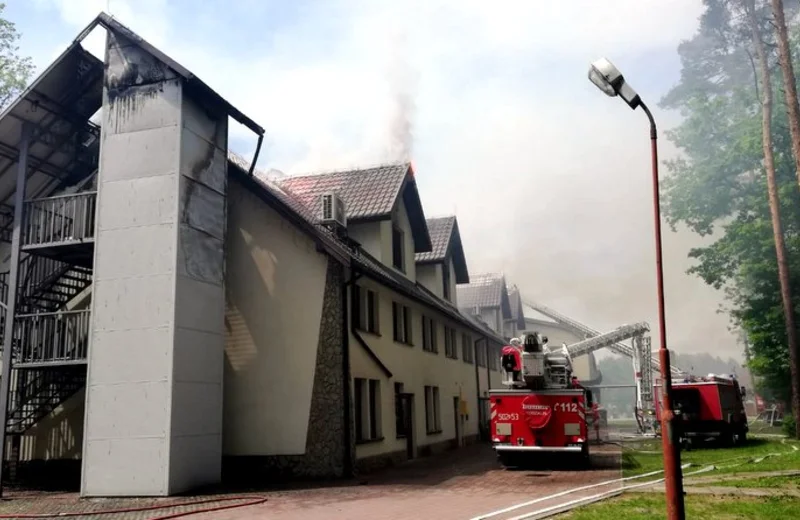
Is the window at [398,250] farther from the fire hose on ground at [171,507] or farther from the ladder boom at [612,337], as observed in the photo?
A: the ladder boom at [612,337]

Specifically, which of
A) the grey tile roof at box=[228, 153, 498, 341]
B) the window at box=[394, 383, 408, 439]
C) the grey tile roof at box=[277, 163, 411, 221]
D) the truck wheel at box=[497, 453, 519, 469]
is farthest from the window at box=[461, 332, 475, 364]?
the truck wheel at box=[497, 453, 519, 469]

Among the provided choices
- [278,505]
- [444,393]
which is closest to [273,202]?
[278,505]

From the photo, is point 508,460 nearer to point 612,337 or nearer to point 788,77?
point 788,77

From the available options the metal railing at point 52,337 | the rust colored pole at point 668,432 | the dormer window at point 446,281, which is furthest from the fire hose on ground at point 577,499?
the dormer window at point 446,281

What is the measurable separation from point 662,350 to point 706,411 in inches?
706

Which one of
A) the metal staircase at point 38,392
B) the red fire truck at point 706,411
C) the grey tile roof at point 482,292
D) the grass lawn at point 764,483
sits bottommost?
the grass lawn at point 764,483

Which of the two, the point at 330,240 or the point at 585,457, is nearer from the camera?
the point at 330,240

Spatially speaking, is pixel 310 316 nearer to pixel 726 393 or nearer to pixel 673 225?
pixel 726 393

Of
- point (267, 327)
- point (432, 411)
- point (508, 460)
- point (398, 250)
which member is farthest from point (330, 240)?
point (432, 411)

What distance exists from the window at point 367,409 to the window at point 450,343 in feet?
28.9

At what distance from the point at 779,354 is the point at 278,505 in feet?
74.8

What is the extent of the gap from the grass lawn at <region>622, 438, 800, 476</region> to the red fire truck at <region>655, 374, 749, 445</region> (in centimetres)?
57

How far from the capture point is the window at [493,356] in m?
38.7

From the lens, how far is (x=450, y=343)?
29672 mm
